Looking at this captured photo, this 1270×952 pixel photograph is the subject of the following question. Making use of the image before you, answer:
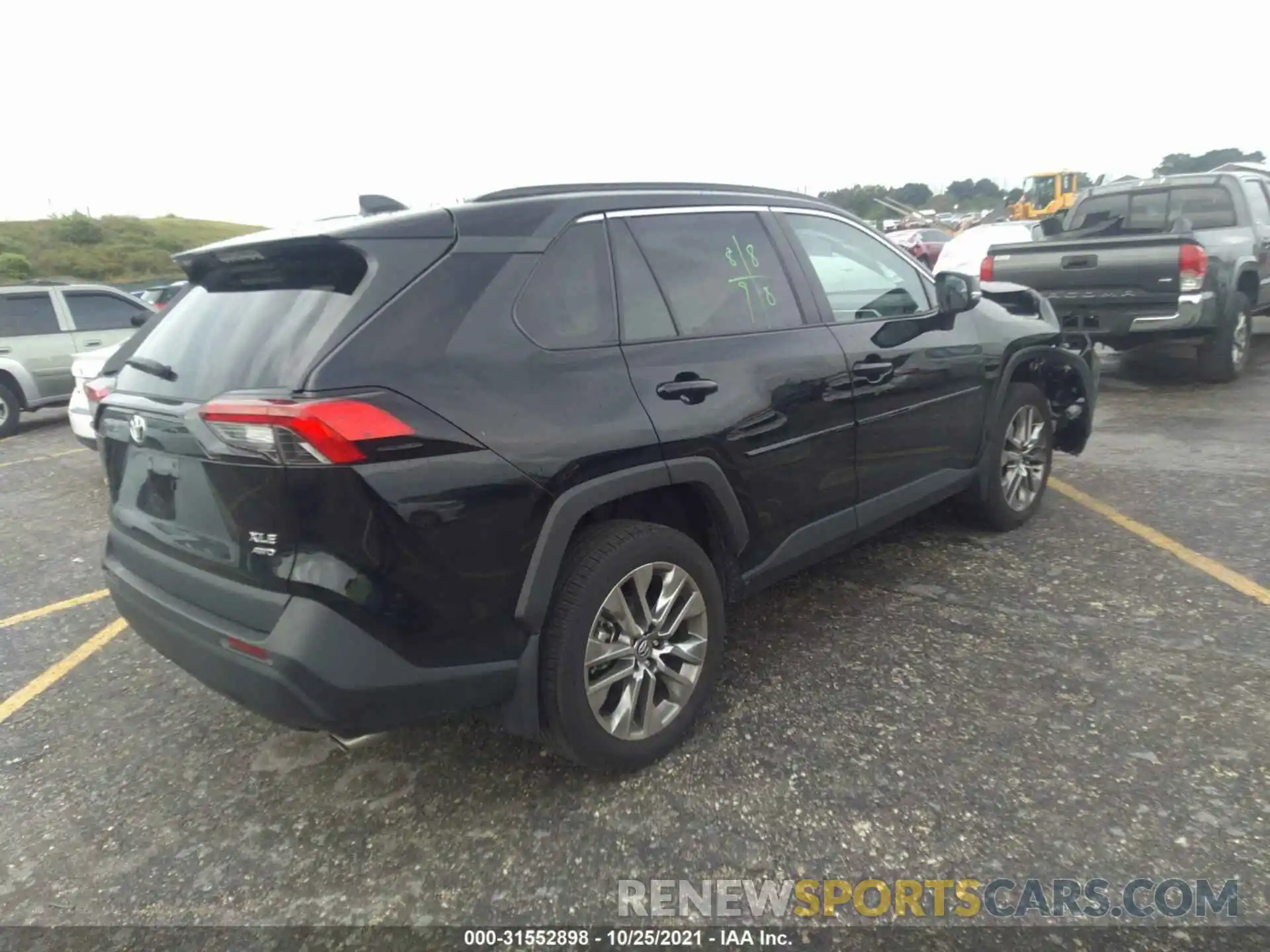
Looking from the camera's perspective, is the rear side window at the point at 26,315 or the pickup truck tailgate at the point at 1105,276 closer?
the pickup truck tailgate at the point at 1105,276

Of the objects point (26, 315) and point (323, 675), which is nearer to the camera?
point (323, 675)

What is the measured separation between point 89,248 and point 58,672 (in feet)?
200

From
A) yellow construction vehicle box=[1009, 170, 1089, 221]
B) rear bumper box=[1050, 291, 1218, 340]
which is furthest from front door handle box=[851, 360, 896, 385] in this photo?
yellow construction vehicle box=[1009, 170, 1089, 221]

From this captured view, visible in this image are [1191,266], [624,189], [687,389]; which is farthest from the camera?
[1191,266]

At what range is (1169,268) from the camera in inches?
298

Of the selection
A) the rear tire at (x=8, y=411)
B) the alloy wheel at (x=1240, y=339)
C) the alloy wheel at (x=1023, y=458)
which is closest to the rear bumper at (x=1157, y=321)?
the alloy wheel at (x=1240, y=339)

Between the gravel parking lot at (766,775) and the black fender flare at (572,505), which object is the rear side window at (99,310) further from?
the black fender flare at (572,505)

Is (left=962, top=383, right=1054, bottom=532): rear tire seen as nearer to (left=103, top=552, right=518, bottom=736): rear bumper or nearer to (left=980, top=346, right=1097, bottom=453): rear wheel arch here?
(left=980, top=346, right=1097, bottom=453): rear wheel arch

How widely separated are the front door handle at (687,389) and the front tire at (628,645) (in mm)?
425

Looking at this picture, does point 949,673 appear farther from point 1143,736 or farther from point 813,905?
point 813,905

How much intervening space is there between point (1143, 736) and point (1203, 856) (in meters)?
0.56

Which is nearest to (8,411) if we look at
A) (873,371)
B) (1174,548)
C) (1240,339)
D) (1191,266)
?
(873,371)

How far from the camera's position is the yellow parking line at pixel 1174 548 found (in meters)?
3.86

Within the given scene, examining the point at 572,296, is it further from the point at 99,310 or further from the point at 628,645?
the point at 99,310
